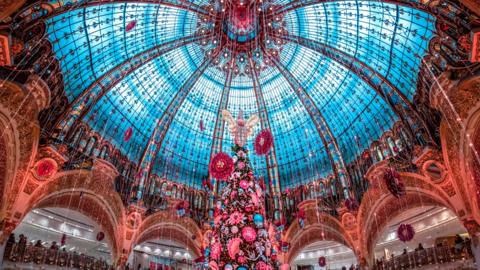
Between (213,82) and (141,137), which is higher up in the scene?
(213,82)

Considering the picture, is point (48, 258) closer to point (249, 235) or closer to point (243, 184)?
point (243, 184)

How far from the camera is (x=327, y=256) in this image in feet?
111

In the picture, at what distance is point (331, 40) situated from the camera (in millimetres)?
23453

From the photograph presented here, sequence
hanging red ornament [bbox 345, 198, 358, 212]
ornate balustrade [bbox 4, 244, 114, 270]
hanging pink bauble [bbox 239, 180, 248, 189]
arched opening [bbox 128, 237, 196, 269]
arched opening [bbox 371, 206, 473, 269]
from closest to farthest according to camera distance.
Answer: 1. hanging pink bauble [bbox 239, 180, 248, 189]
2. ornate balustrade [bbox 4, 244, 114, 270]
3. arched opening [bbox 371, 206, 473, 269]
4. hanging red ornament [bbox 345, 198, 358, 212]
5. arched opening [bbox 128, 237, 196, 269]

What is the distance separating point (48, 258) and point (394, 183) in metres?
22.3

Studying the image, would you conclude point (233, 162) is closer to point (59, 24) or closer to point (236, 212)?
point (236, 212)

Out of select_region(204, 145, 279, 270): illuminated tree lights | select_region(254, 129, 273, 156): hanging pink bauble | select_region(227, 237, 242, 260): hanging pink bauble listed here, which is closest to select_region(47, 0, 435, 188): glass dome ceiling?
select_region(254, 129, 273, 156): hanging pink bauble

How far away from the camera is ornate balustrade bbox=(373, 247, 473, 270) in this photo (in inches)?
733

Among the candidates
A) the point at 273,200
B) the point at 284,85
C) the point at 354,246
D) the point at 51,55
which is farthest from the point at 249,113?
the point at 51,55

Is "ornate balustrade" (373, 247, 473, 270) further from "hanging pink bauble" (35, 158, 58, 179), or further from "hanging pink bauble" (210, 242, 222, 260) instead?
"hanging pink bauble" (35, 158, 58, 179)

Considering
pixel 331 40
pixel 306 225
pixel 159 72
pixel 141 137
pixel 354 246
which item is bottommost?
pixel 354 246

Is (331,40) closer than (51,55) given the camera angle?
No

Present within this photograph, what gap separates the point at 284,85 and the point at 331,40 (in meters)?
5.94

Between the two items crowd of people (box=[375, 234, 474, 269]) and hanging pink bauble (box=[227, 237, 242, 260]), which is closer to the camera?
A: hanging pink bauble (box=[227, 237, 242, 260])
